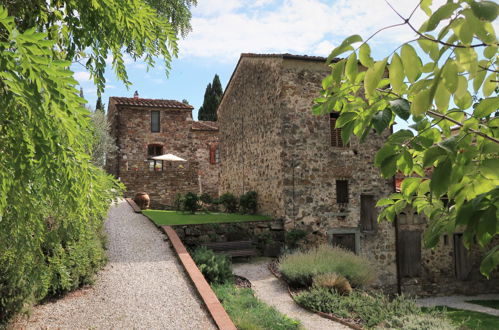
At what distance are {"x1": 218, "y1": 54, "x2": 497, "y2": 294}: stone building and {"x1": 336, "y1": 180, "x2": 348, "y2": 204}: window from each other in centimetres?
3

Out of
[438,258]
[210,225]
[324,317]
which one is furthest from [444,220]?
[438,258]

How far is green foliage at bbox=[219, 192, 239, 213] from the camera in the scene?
51.8 feet

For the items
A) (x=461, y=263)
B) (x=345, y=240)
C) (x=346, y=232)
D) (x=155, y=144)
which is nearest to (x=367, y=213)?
(x=346, y=232)

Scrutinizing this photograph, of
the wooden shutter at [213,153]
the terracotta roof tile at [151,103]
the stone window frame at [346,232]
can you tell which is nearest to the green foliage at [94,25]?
the stone window frame at [346,232]

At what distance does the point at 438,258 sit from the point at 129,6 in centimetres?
1419

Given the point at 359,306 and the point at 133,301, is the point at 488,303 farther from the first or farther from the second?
the point at 133,301

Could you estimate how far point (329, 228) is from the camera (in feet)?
41.4

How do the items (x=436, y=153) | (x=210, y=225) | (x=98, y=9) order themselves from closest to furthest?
(x=436, y=153)
(x=98, y=9)
(x=210, y=225)

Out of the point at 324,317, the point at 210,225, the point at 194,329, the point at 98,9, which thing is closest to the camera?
the point at 98,9

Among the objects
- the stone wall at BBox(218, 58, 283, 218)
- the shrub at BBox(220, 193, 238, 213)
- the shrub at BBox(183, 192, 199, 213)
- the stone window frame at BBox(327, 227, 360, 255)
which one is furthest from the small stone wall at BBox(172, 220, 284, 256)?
the shrub at BBox(220, 193, 238, 213)

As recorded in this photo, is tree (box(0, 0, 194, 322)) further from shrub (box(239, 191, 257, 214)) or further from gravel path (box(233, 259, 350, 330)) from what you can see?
shrub (box(239, 191, 257, 214))

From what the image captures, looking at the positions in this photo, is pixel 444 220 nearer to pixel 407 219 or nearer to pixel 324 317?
pixel 324 317

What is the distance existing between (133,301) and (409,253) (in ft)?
34.8

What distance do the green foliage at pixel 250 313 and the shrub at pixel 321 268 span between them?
1721 mm
